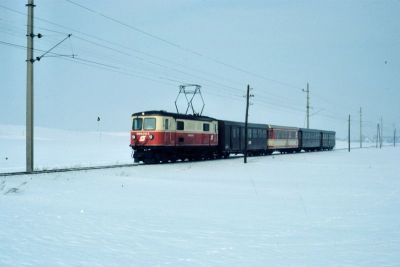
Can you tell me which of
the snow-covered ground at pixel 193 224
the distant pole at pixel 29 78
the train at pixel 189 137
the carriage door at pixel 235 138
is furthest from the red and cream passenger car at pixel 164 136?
the snow-covered ground at pixel 193 224

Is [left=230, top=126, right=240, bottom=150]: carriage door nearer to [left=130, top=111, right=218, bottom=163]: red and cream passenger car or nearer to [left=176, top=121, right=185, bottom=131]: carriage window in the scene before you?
[left=130, top=111, right=218, bottom=163]: red and cream passenger car

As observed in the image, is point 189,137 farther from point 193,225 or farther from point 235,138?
point 193,225

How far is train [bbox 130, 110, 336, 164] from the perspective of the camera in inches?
1112

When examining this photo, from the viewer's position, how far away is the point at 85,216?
10.2 metres

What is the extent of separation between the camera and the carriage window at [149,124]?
28406mm

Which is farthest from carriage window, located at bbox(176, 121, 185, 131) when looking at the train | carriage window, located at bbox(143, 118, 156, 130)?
carriage window, located at bbox(143, 118, 156, 130)

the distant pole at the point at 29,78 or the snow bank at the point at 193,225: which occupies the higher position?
the distant pole at the point at 29,78

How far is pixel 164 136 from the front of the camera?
1113 inches

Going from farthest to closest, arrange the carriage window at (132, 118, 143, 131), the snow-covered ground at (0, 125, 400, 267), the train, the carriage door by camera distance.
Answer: the carriage door < the carriage window at (132, 118, 143, 131) < the train < the snow-covered ground at (0, 125, 400, 267)

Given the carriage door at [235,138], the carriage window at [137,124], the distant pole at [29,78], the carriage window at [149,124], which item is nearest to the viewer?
the distant pole at [29,78]

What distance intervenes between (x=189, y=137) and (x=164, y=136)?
11.2ft

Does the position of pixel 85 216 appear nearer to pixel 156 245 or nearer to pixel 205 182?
pixel 156 245

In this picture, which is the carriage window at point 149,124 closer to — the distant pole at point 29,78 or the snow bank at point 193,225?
the distant pole at point 29,78

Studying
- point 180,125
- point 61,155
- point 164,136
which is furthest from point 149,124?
point 61,155
